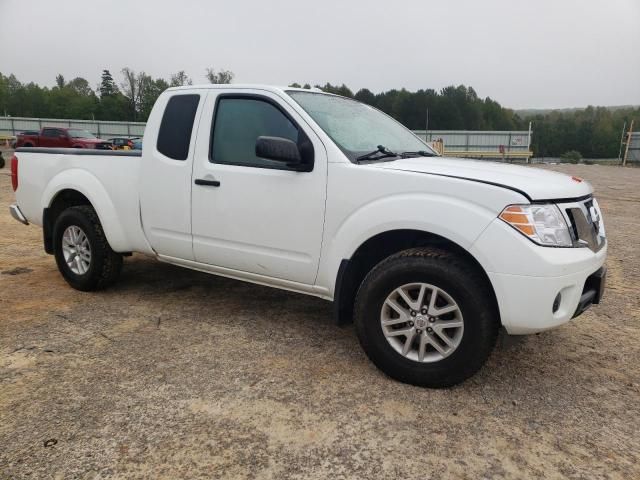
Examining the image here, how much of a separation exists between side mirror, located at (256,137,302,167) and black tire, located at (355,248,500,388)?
878mm

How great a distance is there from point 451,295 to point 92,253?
3.16 meters

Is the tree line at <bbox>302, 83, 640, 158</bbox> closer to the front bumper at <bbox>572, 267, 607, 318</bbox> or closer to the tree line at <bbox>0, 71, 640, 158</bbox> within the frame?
the tree line at <bbox>0, 71, 640, 158</bbox>

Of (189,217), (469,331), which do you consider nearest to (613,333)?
(469,331)

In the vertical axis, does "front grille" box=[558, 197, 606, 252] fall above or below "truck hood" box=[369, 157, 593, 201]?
below

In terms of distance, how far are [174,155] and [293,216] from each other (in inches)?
47.3

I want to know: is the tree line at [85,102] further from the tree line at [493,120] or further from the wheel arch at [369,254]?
the wheel arch at [369,254]

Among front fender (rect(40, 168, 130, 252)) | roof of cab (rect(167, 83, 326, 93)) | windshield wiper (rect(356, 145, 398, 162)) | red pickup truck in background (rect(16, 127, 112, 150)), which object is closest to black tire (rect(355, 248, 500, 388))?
windshield wiper (rect(356, 145, 398, 162))

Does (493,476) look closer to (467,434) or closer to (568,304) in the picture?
(467,434)

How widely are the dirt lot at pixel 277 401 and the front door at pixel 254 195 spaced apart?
0.60 meters

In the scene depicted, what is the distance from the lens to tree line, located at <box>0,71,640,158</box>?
82.6 metres

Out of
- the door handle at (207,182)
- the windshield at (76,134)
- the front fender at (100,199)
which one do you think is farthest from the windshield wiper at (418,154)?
the windshield at (76,134)

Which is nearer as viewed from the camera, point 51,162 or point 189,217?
point 189,217

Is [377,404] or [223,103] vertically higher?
[223,103]

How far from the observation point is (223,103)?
12.0ft
